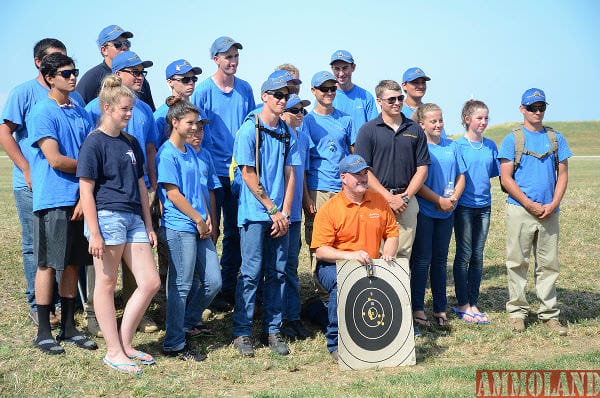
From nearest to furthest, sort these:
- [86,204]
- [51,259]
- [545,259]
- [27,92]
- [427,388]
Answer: [427,388] < [86,204] < [51,259] < [27,92] < [545,259]

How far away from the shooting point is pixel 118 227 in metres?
6.53

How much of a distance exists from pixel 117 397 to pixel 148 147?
270 centimetres

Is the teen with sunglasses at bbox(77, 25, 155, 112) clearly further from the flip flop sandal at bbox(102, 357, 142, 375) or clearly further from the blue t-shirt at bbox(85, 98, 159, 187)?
the flip flop sandal at bbox(102, 357, 142, 375)

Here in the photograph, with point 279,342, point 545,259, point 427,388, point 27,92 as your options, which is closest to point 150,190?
point 27,92

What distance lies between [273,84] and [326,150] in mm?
1347

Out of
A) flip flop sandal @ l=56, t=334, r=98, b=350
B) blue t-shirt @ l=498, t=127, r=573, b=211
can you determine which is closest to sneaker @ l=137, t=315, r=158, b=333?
flip flop sandal @ l=56, t=334, r=98, b=350

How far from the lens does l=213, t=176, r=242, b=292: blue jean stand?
27.2 feet

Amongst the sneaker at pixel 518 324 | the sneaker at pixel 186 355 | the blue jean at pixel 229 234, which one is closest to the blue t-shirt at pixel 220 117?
the blue jean at pixel 229 234

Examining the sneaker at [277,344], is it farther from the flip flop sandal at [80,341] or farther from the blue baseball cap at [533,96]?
the blue baseball cap at [533,96]

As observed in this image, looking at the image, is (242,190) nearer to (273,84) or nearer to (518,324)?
(273,84)

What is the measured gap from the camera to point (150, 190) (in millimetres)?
7574

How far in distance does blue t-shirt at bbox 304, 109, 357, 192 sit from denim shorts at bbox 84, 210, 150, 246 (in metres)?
2.50

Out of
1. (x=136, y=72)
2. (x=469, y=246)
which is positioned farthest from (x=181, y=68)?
(x=469, y=246)

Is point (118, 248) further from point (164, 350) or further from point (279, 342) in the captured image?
point (279, 342)
